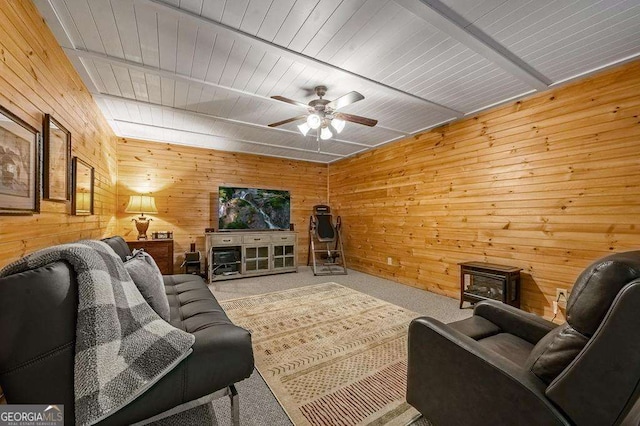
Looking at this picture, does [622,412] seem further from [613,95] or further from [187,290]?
[613,95]

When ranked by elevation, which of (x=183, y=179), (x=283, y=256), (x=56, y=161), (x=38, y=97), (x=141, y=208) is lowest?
(x=283, y=256)

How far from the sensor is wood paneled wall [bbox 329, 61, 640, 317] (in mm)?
2371

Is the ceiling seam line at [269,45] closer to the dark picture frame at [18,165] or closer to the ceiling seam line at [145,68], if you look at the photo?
the ceiling seam line at [145,68]

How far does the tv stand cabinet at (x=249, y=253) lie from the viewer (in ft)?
15.4

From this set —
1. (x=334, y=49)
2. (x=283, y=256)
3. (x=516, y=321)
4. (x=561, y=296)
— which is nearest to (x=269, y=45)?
(x=334, y=49)

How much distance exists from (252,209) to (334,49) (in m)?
3.74

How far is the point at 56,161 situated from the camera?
197cm

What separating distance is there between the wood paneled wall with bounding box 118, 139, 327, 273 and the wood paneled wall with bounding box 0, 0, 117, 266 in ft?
5.49

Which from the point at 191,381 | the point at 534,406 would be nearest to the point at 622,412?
the point at 534,406

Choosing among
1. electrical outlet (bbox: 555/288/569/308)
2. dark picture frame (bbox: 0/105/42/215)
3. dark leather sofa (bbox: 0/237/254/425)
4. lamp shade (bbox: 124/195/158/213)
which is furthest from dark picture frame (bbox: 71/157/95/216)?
electrical outlet (bbox: 555/288/569/308)

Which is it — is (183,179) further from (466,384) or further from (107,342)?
(466,384)

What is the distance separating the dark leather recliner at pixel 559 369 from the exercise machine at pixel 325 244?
12.7 ft

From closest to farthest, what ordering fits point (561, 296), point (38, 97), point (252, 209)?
point (38, 97)
point (561, 296)
point (252, 209)

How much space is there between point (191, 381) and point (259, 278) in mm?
3753
